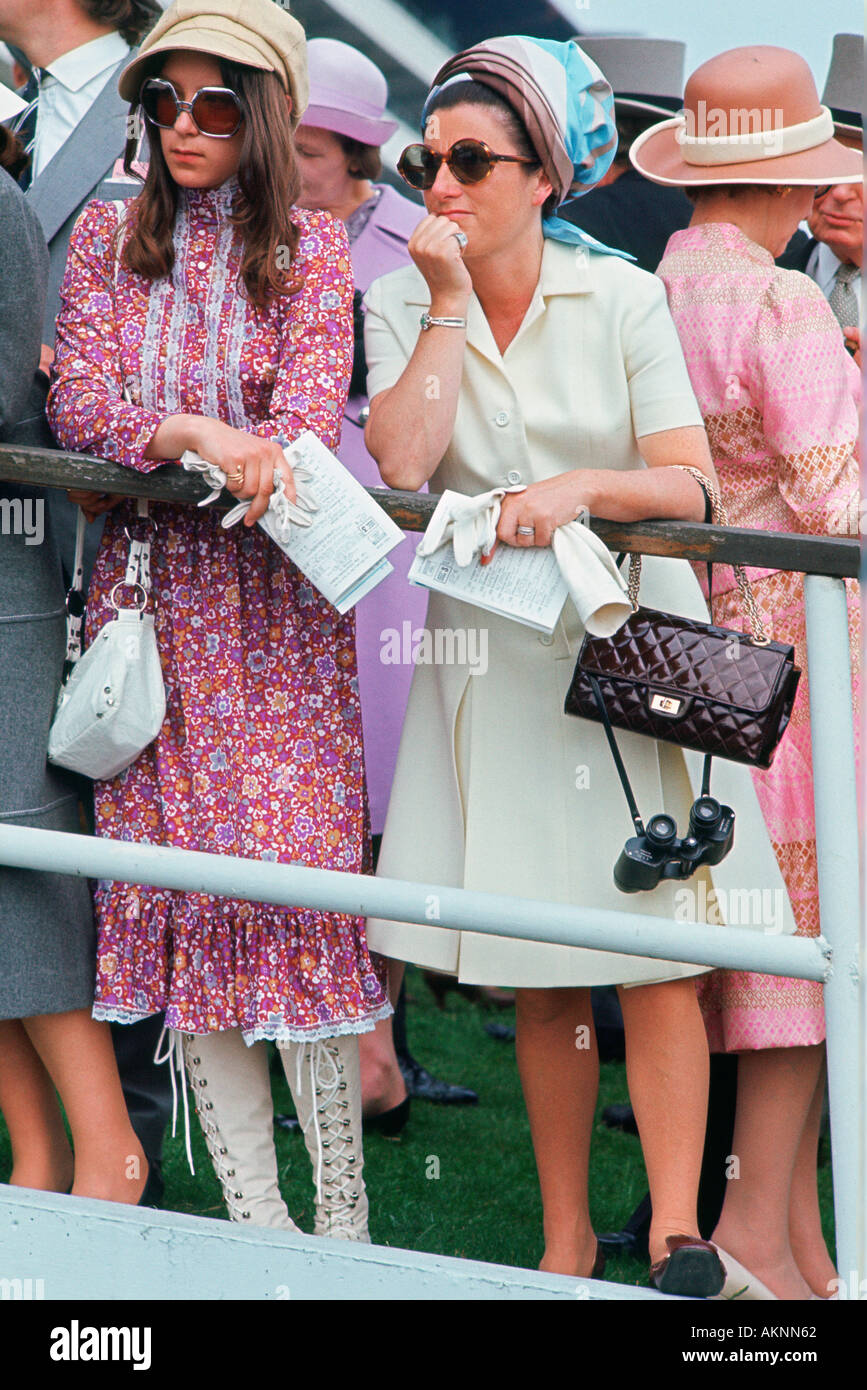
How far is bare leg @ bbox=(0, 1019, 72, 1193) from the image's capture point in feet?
8.87

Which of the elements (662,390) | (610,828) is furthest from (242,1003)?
(662,390)

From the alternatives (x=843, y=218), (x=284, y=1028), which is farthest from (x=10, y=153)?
(x=843, y=218)

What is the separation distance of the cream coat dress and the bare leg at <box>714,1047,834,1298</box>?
371mm

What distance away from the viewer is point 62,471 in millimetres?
2342

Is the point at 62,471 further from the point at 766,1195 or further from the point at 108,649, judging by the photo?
the point at 766,1195

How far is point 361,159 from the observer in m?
3.76

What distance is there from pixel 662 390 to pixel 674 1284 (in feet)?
4.32

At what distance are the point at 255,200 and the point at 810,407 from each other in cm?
96

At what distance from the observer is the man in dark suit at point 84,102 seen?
313 centimetres

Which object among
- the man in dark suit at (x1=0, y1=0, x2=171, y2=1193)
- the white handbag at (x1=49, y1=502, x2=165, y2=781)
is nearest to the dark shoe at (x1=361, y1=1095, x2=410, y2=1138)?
the man in dark suit at (x1=0, y1=0, x2=171, y2=1193)

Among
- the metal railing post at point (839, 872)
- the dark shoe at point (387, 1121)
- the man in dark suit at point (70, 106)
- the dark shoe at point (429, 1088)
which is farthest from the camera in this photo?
the dark shoe at point (429, 1088)

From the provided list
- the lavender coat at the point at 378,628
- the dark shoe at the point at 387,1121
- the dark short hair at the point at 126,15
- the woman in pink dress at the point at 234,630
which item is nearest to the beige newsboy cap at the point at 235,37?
the woman in pink dress at the point at 234,630

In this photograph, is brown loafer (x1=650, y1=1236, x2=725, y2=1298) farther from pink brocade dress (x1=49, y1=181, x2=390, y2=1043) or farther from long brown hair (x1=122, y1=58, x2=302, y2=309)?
long brown hair (x1=122, y1=58, x2=302, y2=309)

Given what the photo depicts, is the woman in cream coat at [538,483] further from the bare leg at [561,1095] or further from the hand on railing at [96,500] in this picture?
the hand on railing at [96,500]
